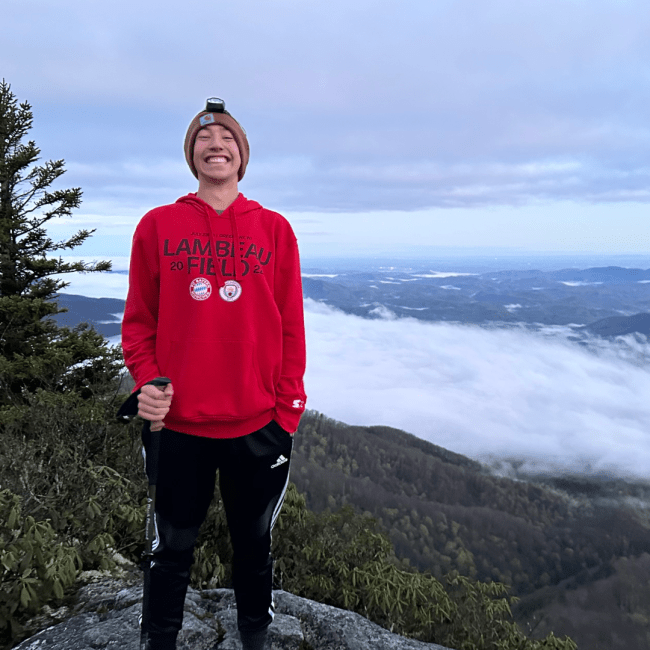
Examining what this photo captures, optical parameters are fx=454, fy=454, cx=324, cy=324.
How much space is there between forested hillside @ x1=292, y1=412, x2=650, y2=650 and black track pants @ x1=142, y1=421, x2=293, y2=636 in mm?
52032

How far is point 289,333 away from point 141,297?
0.87 meters

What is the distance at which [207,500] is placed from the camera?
8.71ft

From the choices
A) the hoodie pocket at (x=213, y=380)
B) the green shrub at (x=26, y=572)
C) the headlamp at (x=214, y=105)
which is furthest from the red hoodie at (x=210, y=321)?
the green shrub at (x=26, y=572)

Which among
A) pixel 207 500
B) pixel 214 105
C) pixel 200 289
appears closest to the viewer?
pixel 200 289

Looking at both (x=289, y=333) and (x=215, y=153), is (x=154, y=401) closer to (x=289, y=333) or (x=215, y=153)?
(x=289, y=333)

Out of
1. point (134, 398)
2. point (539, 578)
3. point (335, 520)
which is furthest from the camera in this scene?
point (539, 578)

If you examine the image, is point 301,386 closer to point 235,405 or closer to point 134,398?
point 235,405

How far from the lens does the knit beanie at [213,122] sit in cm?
274

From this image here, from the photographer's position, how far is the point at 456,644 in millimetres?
5992

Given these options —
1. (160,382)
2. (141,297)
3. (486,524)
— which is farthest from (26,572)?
(486,524)

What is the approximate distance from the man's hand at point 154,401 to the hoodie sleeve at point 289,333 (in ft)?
2.04

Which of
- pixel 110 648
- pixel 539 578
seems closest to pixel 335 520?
pixel 110 648

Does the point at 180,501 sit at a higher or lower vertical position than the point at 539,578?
higher

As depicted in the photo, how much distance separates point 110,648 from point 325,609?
1.78 metres
